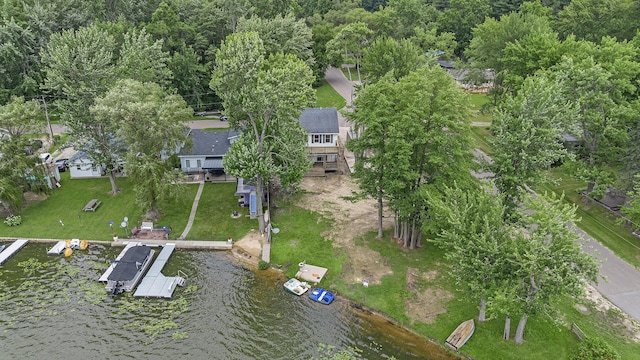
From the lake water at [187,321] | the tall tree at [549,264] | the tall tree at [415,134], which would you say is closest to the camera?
the tall tree at [549,264]

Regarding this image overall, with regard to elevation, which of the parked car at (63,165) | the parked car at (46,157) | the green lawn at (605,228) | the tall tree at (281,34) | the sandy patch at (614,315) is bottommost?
the sandy patch at (614,315)

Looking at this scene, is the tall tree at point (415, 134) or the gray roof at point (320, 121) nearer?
the tall tree at point (415, 134)

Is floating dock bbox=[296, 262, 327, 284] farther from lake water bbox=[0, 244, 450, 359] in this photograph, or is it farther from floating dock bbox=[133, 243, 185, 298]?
floating dock bbox=[133, 243, 185, 298]

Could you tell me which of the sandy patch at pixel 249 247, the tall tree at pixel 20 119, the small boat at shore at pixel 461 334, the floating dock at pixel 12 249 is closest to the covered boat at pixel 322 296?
the sandy patch at pixel 249 247

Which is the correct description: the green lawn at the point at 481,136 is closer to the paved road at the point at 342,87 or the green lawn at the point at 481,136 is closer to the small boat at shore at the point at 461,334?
the paved road at the point at 342,87

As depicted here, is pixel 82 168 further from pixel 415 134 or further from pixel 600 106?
pixel 600 106

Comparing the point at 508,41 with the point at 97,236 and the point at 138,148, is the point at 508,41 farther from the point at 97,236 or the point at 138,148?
the point at 97,236
